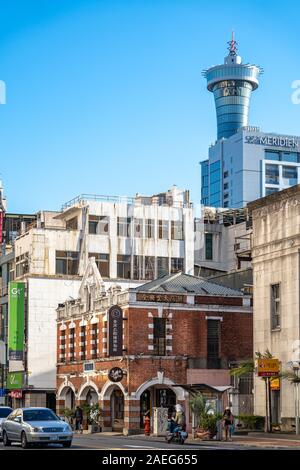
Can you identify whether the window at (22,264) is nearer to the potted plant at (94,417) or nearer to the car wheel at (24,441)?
the potted plant at (94,417)

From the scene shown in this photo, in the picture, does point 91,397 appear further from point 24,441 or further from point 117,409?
point 24,441

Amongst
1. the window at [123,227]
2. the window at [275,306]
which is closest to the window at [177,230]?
the window at [123,227]

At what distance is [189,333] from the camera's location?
63969mm

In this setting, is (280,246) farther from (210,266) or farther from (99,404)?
(210,266)

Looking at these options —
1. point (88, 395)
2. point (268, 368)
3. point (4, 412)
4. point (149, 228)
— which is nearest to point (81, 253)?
point (149, 228)

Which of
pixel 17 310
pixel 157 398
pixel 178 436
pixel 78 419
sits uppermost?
pixel 17 310

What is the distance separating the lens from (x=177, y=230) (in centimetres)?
10231

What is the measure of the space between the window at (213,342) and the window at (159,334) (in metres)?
3.47

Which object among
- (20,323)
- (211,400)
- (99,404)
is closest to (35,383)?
(20,323)

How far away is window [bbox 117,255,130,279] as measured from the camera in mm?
98438

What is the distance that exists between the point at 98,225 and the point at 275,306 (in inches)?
1813

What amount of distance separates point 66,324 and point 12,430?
41.4 m

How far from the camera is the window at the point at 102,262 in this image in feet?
317

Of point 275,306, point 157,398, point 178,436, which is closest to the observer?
point 178,436
